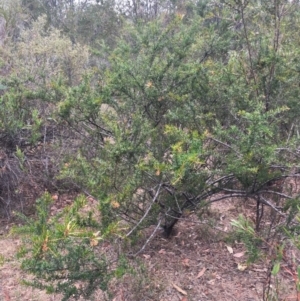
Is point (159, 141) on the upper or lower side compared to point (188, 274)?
upper

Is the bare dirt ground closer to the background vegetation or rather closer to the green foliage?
the background vegetation

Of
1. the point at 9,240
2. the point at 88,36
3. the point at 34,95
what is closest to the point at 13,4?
the point at 88,36

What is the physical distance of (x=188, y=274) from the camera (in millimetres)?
3412

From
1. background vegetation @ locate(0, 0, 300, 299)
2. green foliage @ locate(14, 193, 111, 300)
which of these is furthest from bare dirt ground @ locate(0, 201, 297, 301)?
green foliage @ locate(14, 193, 111, 300)

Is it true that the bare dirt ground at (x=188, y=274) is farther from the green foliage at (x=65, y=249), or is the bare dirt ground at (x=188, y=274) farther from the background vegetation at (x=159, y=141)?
the green foliage at (x=65, y=249)

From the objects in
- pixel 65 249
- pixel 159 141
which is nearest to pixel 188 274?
pixel 159 141

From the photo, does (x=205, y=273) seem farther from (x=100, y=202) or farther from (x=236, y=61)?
(x=236, y=61)

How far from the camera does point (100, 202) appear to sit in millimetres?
2387

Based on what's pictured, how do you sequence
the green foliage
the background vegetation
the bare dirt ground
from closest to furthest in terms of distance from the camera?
the green foliage
the background vegetation
the bare dirt ground

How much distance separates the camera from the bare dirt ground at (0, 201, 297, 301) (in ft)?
10.2

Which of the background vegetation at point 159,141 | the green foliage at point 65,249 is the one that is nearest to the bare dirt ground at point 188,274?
the background vegetation at point 159,141

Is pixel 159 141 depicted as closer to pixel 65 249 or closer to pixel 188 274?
pixel 188 274

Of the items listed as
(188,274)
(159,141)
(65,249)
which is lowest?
(188,274)

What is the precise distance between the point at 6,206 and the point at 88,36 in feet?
51.7
